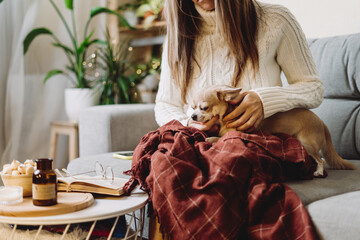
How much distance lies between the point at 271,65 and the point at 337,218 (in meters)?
0.72

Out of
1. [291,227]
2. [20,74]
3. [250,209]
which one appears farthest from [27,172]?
[20,74]

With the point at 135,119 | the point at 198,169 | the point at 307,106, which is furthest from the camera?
the point at 135,119

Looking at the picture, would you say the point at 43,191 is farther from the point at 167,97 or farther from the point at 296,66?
the point at 296,66

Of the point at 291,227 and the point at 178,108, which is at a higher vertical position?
the point at 178,108

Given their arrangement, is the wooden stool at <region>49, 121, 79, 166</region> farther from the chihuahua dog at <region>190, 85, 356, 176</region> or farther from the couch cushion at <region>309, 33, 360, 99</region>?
the couch cushion at <region>309, 33, 360, 99</region>

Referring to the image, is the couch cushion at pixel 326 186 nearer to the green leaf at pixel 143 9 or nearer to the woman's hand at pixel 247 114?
the woman's hand at pixel 247 114

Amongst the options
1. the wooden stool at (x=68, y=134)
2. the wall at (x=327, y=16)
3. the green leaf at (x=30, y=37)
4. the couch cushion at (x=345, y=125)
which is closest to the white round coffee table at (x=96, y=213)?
the couch cushion at (x=345, y=125)

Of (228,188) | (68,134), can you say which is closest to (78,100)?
(68,134)

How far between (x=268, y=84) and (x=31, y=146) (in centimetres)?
215

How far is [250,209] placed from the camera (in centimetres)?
104

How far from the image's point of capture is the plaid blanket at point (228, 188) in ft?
3.34

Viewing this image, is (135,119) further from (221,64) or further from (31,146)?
(31,146)

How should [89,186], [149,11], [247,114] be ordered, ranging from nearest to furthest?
[89,186]
[247,114]
[149,11]

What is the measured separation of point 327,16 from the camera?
7.00 ft
